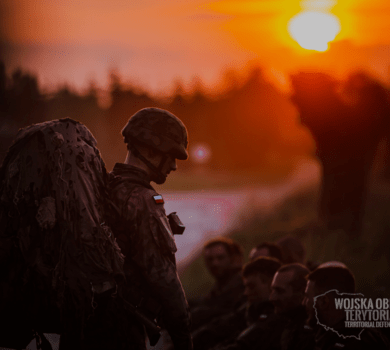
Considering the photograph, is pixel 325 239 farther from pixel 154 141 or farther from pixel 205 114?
pixel 154 141

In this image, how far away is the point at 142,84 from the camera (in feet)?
22.9

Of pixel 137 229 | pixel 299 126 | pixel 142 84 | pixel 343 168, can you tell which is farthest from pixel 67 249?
pixel 299 126

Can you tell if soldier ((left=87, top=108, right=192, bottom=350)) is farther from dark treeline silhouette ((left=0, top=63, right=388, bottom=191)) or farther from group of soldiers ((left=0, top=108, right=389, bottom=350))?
dark treeline silhouette ((left=0, top=63, right=388, bottom=191))

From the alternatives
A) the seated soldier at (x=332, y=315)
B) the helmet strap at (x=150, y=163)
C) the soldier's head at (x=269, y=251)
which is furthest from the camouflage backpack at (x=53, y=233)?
the soldier's head at (x=269, y=251)

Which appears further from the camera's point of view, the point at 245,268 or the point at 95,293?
the point at 245,268

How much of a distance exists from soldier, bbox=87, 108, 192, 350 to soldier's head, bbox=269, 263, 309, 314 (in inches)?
61.4

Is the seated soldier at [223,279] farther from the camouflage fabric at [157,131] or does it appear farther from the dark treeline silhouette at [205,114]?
the camouflage fabric at [157,131]

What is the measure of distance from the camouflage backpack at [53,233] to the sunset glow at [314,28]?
12.8 ft

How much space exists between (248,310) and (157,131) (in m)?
2.38

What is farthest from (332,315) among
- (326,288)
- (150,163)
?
(150,163)

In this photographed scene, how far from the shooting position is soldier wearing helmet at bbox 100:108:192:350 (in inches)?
95.5

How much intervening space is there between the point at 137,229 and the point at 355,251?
5042mm

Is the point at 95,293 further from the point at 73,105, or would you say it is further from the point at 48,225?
the point at 73,105

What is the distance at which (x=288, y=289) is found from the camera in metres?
3.86
